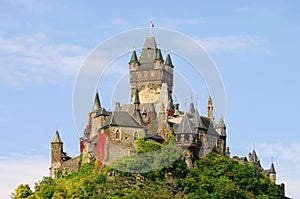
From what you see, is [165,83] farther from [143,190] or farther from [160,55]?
[143,190]

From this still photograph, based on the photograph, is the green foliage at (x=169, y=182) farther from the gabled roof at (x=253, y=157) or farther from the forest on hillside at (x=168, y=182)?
the gabled roof at (x=253, y=157)

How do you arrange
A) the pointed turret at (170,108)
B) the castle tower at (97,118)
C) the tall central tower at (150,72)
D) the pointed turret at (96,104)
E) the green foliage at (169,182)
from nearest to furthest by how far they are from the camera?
the green foliage at (169,182) < the castle tower at (97,118) < the pointed turret at (170,108) < the pointed turret at (96,104) < the tall central tower at (150,72)

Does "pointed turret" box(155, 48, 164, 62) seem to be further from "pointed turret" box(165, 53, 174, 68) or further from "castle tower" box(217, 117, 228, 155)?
"castle tower" box(217, 117, 228, 155)

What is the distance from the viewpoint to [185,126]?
126m

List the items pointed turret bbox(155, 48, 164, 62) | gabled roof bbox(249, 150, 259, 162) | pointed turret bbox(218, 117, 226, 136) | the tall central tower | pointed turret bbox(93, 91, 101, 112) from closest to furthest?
pointed turret bbox(218, 117, 226, 136)
pointed turret bbox(93, 91, 101, 112)
gabled roof bbox(249, 150, 259, 162)
the tall central tower
pointed turret bbox(155, 48, 164, 62)

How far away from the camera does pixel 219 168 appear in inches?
5030

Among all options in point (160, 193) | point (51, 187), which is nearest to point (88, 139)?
point (51, 187)

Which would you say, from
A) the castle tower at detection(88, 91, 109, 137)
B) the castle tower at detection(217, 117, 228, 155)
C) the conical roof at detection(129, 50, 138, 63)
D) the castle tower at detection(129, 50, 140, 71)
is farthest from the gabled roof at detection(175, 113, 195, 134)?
the conical roof at detection(129, 50, 138, 63)

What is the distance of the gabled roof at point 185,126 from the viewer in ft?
413

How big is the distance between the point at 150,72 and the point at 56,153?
17.7 metres

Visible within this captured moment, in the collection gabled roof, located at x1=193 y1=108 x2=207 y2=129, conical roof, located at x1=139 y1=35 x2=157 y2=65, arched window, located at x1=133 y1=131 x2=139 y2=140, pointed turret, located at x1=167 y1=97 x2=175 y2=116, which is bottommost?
arched window, located at x1=133 y1=131 x2=139 y2=140

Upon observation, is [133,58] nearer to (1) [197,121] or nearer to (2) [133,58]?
(2) [133,58]

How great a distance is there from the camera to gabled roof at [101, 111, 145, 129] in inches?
4951

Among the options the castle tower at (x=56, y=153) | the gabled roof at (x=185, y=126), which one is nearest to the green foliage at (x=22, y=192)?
the castle tower at (x=56, y=153)
